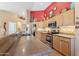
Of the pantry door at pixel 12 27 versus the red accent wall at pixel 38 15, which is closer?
the pantry door at pixel 12 27

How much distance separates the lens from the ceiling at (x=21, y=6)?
1.50 metres

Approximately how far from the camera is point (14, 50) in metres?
1.17

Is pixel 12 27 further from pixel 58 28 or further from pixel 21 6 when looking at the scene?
pixel 58 28

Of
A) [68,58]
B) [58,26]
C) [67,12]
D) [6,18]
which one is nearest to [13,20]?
[6,18]

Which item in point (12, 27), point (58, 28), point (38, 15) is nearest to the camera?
point (12, 27)

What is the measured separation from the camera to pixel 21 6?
1.58 metres

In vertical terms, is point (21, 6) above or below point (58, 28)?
above

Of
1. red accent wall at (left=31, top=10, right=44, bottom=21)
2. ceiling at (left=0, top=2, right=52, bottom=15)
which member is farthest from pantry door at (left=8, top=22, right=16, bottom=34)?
red accent wall at (left=31, top=10, right=44, bottom=21)

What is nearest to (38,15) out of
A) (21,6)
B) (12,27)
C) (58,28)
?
(21,6)

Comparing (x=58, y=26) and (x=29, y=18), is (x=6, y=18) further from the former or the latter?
(x=58, y=26)

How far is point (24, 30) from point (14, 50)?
451 millimetres

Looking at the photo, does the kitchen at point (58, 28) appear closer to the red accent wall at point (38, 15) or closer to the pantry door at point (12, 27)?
the red accent wall at point (38, 15)

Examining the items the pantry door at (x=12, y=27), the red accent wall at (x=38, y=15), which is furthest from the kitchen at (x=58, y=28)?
the pantry door at (x=12, y=27)

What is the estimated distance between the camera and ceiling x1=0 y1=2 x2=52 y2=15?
1503 millimetres
